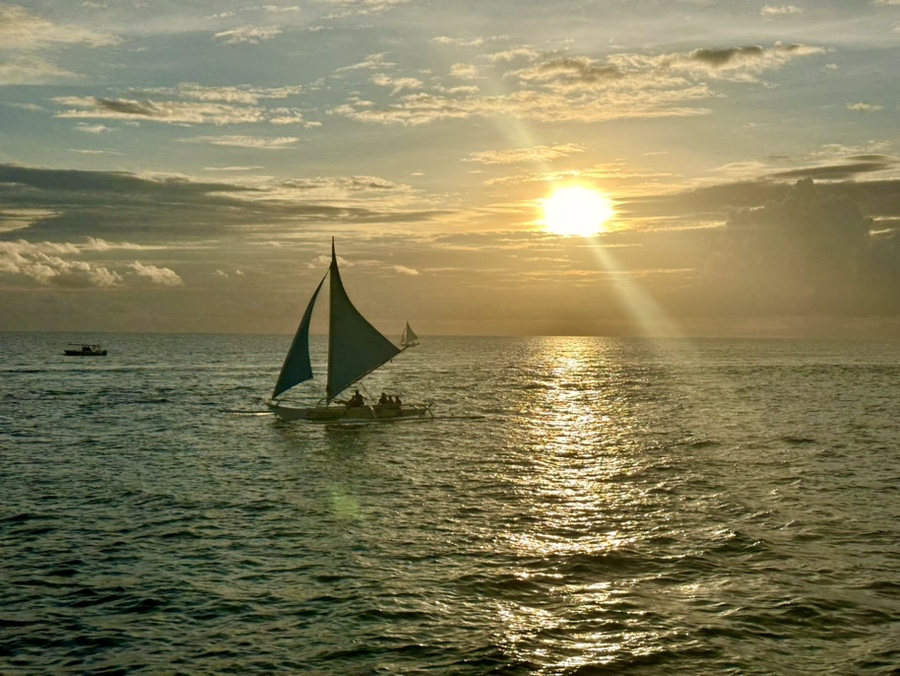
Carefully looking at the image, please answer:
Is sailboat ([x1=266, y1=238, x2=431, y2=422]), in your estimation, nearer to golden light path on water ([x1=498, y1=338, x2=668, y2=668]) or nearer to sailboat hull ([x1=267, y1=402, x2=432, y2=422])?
sailboat hull ([x1=267, y1=402, x2=432, y2=422])

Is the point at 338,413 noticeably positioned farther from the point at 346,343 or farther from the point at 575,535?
the point at 575,535

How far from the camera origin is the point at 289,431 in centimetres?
7088

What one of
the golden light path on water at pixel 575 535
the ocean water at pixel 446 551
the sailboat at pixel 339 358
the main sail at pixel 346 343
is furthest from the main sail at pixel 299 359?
the golden light path on water at pixel 575 535

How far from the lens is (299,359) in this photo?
2749 inches

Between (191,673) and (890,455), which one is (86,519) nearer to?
(191,673)

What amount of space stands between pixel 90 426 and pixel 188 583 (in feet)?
166

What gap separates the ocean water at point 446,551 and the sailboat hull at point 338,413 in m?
1.05

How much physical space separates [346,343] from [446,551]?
135 feet

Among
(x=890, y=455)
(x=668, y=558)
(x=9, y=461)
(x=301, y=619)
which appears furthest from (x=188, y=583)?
(x=890, y=455)

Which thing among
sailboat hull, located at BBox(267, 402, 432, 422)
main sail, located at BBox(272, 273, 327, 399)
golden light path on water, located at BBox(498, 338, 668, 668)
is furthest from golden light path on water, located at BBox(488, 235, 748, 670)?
main sail, located at BBox(272, 273, 327, 399)

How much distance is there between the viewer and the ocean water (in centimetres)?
2266

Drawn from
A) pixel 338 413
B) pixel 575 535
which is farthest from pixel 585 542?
pixel 338 413

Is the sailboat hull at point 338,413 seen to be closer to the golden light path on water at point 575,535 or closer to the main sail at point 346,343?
the main sail at point 346,343

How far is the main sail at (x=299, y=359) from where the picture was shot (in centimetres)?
6875
